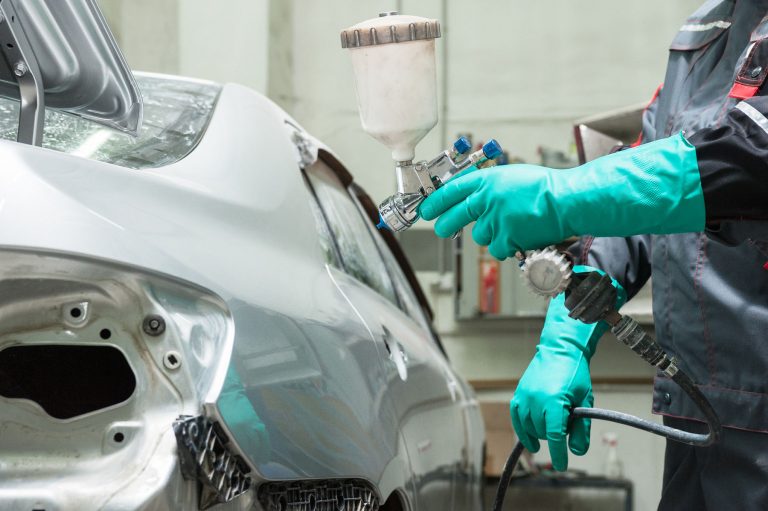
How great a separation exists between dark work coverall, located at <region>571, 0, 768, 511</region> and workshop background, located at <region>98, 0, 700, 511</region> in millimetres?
4590

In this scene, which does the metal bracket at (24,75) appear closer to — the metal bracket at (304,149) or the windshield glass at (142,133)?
the windshield glass at (142,133)

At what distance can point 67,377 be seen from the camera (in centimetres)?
137

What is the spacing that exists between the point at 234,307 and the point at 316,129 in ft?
20.5

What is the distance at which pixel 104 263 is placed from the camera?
123cm

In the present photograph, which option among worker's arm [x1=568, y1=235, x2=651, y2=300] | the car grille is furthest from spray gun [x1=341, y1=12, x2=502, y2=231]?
worker's arm [x1=568, y1=235, x2=651, y2=300]

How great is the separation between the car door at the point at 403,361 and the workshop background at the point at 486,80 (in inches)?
160

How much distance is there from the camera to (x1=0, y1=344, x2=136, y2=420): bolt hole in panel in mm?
1342

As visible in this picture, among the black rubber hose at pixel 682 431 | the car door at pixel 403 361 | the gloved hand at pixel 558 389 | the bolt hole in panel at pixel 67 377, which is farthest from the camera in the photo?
the gloved hand at pixel 558 389

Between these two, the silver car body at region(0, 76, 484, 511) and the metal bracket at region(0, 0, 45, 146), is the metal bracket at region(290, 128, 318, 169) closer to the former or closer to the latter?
the silver car body at region(0, 76, 484, 511)

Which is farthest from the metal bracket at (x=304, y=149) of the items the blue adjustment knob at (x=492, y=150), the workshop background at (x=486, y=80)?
the workshop background at (x=486, y=80)

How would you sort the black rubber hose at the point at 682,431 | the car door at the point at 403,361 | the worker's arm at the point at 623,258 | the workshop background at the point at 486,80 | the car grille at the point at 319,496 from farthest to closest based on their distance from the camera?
the workshop background at the point at 486,80 → the worker's arm at the point at 623,258 → the car door at the point at 403,361 → the black rubber hose at the point at 682,431 → the car grille at the point at 319,496

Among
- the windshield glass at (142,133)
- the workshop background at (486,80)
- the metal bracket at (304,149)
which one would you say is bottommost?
the workshop background at (486,80)

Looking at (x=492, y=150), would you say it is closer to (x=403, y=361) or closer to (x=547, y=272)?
(x=547, y=272)

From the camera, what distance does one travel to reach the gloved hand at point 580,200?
5.31 feet
